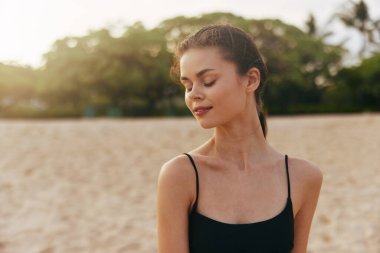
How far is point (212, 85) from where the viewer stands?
1332 mm

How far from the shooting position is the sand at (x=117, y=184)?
197 inches

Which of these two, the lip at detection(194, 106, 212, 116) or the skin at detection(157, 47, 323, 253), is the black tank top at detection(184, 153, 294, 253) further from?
the lip at detection(194, 106, 212, 116)

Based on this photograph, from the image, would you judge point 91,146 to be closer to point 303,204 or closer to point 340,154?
point 340,154

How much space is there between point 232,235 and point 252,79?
44 centimetres

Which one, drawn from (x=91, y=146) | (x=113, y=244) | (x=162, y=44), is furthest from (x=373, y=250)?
(x=162, y=44)

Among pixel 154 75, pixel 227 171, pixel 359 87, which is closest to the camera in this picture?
pixel 227 171

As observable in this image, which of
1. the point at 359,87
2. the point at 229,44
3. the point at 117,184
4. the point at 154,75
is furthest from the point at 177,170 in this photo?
the point at 359,87

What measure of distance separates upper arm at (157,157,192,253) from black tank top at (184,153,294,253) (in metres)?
0.03

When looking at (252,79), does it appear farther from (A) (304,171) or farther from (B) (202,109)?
(A) (304,171)

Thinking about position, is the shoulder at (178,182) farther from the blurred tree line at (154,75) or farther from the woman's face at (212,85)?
the blurred tree line at (154,75)

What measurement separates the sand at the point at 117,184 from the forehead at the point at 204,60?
3544 mm

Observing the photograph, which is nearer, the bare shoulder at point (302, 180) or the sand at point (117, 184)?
the bare shoulder at point (302, 180)

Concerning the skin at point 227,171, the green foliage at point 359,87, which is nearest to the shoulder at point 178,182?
the skin at point 227,171

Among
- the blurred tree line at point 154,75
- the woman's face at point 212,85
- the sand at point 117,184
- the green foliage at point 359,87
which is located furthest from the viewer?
the green foliage at point 359,87
